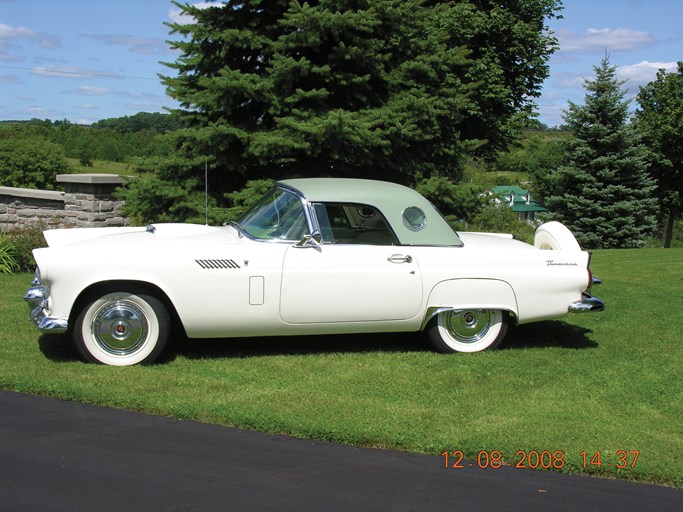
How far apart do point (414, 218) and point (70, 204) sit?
359 inches

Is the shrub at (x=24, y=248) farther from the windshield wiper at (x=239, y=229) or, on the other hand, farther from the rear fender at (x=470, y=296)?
the rear fender at (x=470, y=296)

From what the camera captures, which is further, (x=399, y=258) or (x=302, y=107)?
(x=302, y=107)

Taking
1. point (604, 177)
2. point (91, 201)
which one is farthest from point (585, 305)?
point (604, 177)

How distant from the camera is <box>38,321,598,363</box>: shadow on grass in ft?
21.9

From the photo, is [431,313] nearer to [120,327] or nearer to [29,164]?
[120,327]

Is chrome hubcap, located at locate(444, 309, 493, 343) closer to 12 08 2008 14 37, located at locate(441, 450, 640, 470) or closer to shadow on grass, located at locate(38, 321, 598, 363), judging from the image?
shadow on grass, located at locate(38, 321, 598, 363)

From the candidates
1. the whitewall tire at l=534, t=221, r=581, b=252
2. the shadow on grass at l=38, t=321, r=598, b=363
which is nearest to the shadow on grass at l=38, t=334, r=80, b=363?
the shadow on grass at l=38, t=321, r=598, b=363

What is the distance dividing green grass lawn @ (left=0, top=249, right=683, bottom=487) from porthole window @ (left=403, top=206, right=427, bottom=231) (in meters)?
1.17

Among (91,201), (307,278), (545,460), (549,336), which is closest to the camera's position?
(545,460)

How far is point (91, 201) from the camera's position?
13.6 meters

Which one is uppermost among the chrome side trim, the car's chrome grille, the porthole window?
the porthole window

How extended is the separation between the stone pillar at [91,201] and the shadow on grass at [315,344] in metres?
6.97

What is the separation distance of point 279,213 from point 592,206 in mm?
25927

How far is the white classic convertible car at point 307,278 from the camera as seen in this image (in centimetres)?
608
